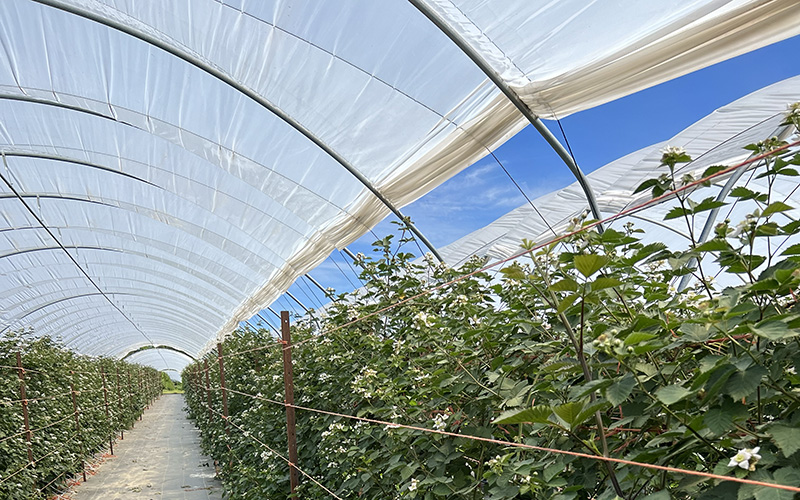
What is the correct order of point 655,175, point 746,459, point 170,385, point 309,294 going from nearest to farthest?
point 746,459
point 655,175
point 309,294
point 170,385

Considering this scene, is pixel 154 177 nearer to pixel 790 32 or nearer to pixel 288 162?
pixel 288 162

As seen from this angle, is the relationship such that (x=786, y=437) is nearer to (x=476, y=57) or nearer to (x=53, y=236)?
(x=476, y=57)

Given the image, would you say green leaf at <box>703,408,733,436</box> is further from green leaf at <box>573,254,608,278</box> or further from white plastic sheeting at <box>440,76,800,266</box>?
white plastic sheeting at <box>440,76,800,266</box>

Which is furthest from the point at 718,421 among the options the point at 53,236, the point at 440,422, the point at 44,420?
the point at 53,236

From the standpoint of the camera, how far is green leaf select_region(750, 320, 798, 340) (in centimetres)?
102

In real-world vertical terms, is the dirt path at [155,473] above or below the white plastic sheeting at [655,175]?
below

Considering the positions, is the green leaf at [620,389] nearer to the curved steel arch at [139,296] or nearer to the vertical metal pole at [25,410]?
the vertical metal pole at [25,410]

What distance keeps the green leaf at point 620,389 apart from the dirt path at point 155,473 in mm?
7718

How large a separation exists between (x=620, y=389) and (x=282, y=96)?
4618 mm

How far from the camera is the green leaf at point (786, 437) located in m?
1.01

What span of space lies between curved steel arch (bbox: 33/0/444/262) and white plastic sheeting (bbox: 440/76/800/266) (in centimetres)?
135

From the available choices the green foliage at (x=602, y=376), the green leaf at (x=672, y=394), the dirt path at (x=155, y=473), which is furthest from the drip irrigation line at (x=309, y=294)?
the green leaf at (x=672, y=394)

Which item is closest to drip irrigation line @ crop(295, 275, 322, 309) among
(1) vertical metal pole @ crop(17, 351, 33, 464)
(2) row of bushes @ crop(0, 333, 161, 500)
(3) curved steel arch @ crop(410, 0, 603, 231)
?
(2) row of bushes @ crop(0, 333, 161, 500)

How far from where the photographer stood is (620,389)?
4.13 feet
